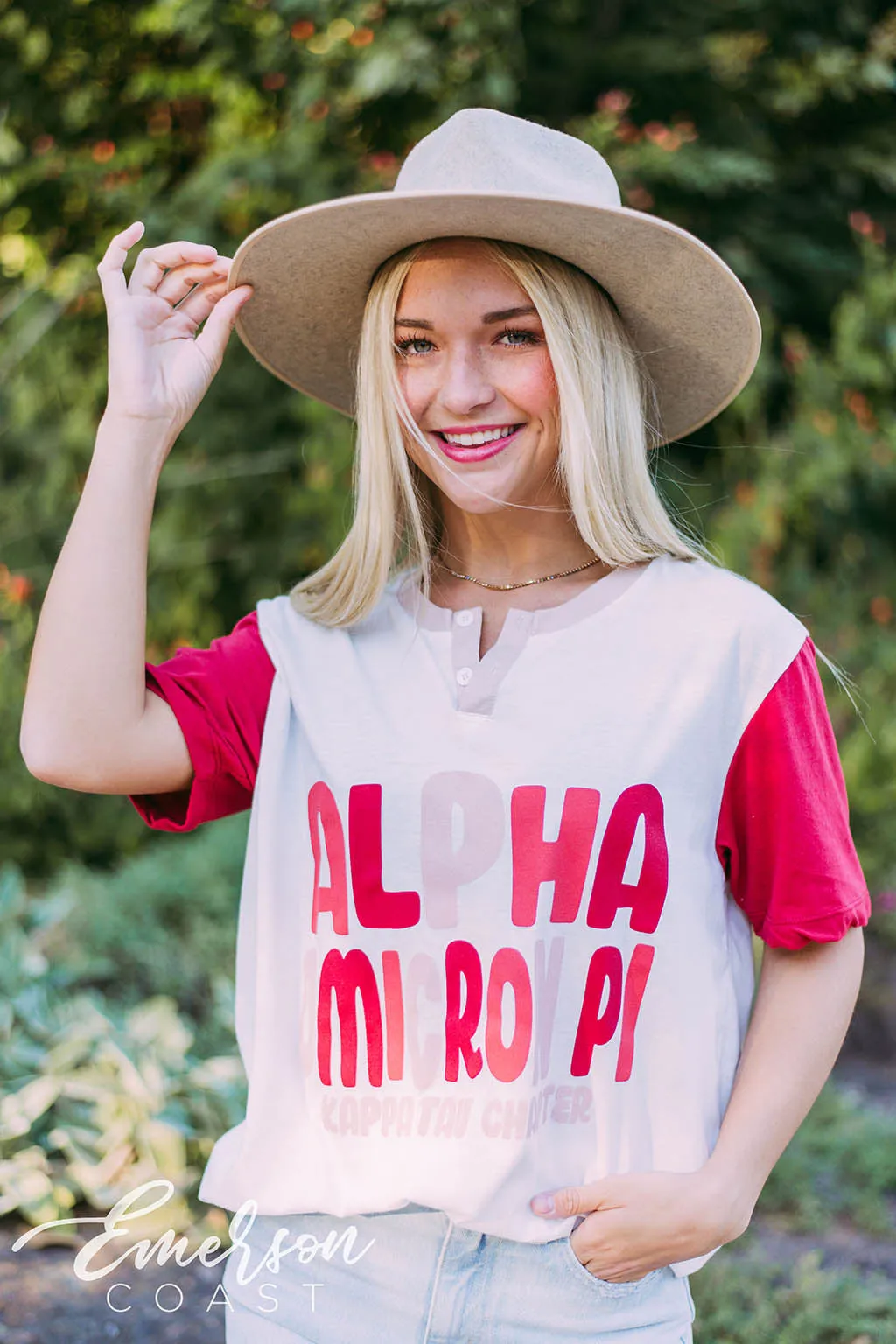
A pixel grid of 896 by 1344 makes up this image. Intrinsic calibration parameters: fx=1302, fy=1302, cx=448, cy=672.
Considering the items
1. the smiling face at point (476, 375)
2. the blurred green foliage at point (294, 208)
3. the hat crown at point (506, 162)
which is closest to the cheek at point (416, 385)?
the smiling face at point (476, 375)

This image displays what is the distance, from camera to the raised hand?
1.56 m

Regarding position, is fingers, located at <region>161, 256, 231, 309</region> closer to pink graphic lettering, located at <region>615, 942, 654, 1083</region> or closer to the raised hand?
the raised hand

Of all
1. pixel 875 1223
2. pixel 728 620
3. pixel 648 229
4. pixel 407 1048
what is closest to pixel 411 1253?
pixel 407 1048

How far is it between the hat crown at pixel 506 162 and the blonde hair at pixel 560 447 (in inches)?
3.0

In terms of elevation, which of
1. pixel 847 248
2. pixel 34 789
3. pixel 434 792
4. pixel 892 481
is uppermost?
pixel 434 792

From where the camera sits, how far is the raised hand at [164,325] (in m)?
1.56

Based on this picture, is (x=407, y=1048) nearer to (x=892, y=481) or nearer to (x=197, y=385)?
(x=197, y=385)

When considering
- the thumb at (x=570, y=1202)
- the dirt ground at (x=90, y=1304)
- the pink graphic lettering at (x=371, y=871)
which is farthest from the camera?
the dirt ground at (x=90, y=1304)

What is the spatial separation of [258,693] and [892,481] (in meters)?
3.61

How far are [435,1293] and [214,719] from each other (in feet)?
2.33

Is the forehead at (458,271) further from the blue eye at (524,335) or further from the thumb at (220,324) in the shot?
the thumb at (220,324)

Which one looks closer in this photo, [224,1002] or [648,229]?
[648,229]

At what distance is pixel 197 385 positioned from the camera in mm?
1623

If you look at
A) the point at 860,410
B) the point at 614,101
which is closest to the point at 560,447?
the point at 860,410
